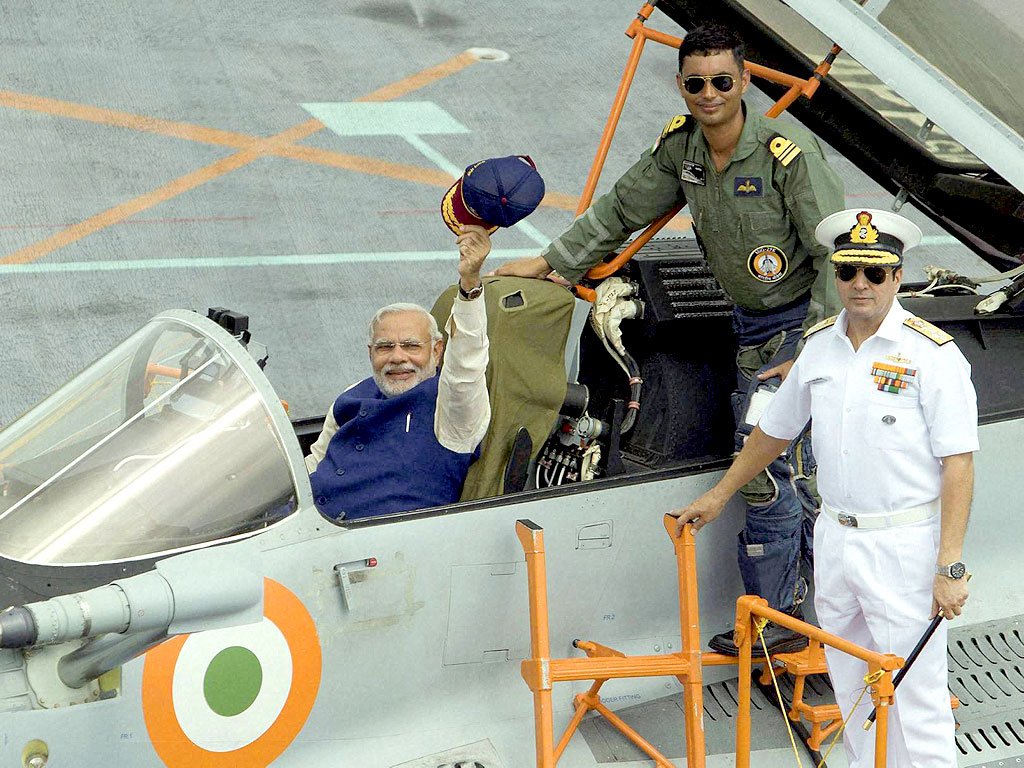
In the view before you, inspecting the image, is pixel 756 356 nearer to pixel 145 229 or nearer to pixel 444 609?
pixel 444 609

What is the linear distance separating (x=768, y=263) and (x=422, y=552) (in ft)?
4.75

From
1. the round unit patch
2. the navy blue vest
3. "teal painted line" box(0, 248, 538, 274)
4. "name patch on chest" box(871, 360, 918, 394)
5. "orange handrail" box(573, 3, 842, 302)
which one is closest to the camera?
"name patch on chest" box(871, 360, 918, 394)

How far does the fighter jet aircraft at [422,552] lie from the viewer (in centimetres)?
308

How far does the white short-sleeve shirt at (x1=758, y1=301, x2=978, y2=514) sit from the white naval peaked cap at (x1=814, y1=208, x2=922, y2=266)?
0.20 m

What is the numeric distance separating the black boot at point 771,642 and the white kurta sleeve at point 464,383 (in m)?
0.98

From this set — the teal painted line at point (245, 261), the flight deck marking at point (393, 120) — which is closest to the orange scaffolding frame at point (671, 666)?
the teal painted line at point (245, 261)

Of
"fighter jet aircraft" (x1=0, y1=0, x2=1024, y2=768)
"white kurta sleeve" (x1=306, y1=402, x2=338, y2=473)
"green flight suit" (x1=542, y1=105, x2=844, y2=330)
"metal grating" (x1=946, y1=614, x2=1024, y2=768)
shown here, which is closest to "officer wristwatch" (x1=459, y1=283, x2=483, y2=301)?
"fighter jet aircraft" (x1=0, y1=0, x2=1024, y2=768)

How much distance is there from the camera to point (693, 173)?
416cm

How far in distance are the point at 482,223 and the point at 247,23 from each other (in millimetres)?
8226

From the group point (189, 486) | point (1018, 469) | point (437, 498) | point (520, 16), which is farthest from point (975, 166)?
point (520, 16)

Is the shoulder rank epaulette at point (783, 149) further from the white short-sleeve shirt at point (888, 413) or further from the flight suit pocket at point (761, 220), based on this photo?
the white short-sleeve shirt at point (888, 413)

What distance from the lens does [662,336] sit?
4.39 metres

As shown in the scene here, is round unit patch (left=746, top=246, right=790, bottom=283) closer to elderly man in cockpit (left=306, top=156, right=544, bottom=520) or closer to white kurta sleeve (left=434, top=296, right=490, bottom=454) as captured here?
elderly man in cockpit (left=306, top=156, right=544, bottom=520)

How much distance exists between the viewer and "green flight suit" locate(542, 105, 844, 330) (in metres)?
3.91
